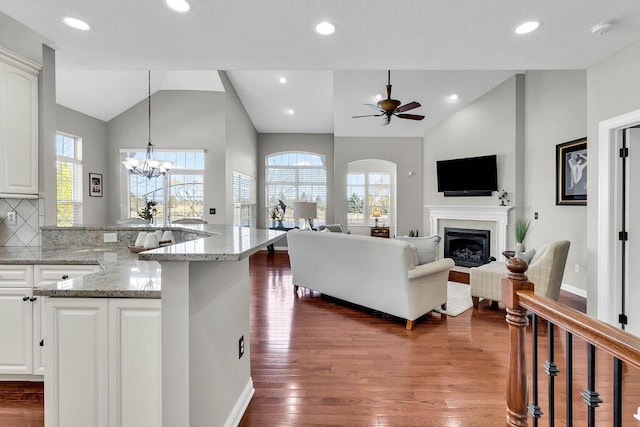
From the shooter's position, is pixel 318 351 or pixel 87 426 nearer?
pixel 87 426

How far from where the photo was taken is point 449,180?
21.4 feet

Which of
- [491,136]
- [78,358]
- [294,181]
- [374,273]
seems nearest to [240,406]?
[78,358]

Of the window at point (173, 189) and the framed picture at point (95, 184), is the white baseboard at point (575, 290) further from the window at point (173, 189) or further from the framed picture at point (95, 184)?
the framed picture at point (95, 184)

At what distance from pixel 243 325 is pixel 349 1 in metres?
2.26

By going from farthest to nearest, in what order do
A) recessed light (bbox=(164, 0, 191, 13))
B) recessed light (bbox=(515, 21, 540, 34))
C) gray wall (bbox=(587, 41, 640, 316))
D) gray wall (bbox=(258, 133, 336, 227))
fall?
1. gray wall (bbox=(258, 133, 336, 227))
2. gray wall (bbox=(587, 41, 640, 316))
3. recessed light (bbox=(515, 21, 540, 34))
4. recessed light (bbox=(164, 0, 191, 13))

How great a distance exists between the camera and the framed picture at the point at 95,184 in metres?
6.23

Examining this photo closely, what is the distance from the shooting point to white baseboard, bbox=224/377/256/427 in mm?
1828

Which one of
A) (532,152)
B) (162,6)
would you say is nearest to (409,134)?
(532,152)

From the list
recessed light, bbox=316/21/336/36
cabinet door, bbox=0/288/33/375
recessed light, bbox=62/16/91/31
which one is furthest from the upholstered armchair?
recessed light, bbox=62/16/91/31

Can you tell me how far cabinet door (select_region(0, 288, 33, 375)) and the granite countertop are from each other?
9.5 inches

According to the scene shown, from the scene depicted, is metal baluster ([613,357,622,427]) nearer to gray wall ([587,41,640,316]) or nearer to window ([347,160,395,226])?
gray wall ([587,41,640,316])

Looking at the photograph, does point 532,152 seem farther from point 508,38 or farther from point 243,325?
point 243,325

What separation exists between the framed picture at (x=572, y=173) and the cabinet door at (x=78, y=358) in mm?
5454

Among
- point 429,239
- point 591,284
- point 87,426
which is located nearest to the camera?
point 87,426
